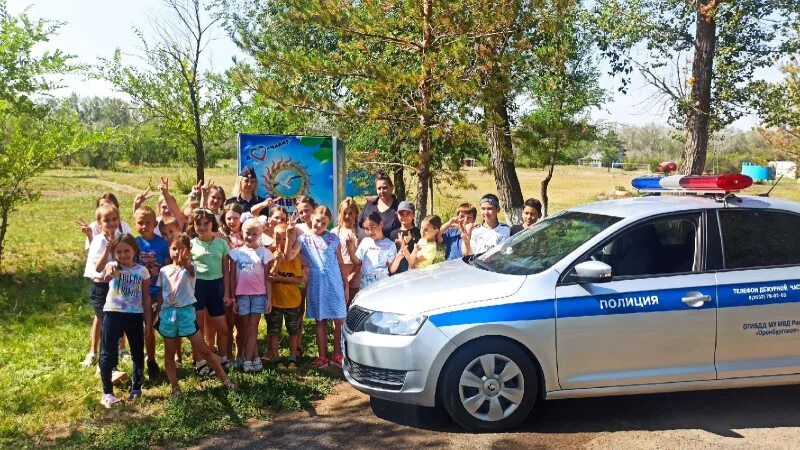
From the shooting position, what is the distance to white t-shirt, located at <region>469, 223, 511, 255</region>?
643 cm

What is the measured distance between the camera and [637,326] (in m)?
4.56

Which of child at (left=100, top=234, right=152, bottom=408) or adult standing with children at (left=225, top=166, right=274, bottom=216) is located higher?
adult standing with children at (left=225, top=166, right=274, bottom=216)

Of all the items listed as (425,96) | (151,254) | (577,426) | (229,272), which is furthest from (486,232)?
(425,96)

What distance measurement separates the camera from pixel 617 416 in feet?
16.0

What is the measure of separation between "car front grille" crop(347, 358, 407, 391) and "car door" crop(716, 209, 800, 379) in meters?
2.23

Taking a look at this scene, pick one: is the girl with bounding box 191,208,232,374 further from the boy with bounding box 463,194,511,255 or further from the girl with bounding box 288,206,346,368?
the boy with bounding box 463,194,511,255

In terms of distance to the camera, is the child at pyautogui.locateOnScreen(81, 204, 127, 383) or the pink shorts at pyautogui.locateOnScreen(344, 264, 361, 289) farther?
the pink shorts at pyautogui.locateOnScreen(344, 264, 361, 289)

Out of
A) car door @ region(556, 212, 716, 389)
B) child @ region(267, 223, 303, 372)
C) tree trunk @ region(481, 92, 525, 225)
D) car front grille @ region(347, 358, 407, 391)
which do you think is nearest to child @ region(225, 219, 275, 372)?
child @ region(267, 223, 303, 372)

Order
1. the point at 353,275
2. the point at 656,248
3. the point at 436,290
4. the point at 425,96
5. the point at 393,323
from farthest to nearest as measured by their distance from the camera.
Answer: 1. the point at 425,96
2. the point at 353,275
3. the point at 656,248
4. the point at 436,290
5. the point at 393,323

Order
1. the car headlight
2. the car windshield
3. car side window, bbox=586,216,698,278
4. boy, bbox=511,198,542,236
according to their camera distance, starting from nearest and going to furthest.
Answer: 1. the car headlight
2. car side window, bbox=586,216,698,278
3. the car windshield
4. boy, bbox=511,198,542,236

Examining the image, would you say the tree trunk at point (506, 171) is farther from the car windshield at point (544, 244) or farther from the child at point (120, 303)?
the child at point (120, 303)

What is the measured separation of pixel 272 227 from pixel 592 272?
314 centimetres

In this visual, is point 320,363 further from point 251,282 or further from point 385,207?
point 385,207

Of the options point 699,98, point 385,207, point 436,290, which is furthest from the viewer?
point 699,98
